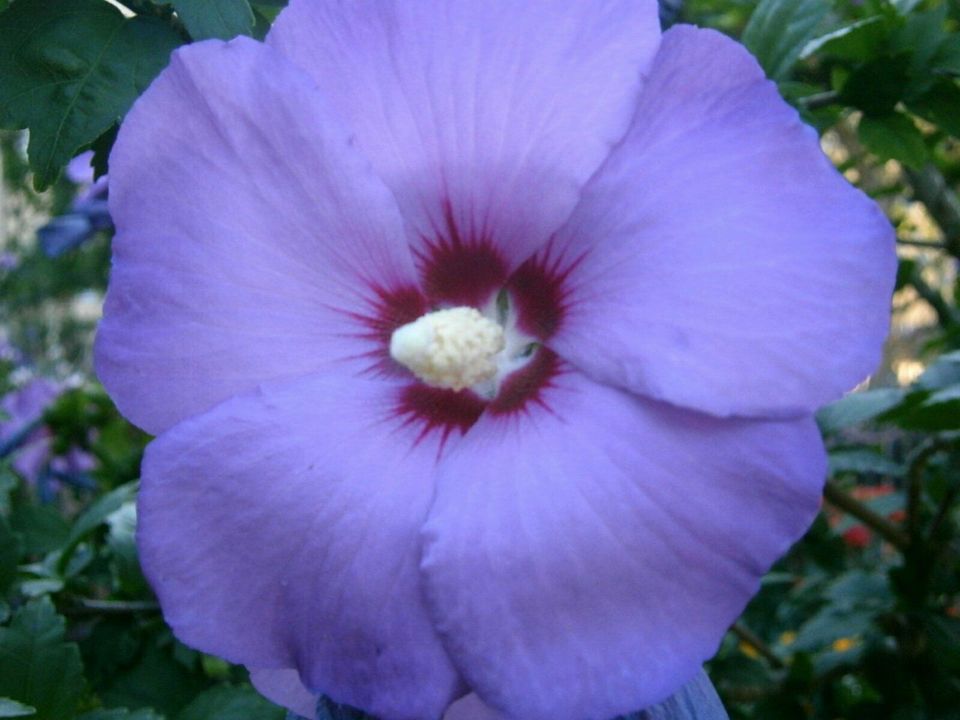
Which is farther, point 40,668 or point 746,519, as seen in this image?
point 40,668

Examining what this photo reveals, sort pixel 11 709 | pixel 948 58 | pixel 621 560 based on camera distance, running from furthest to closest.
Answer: pixel 948 58 → pixel 11 709 → pixel 621 560

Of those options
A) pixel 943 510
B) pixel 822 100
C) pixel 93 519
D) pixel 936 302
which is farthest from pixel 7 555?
pixel 936 302

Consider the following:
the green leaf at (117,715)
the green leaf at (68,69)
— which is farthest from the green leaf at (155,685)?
the green leaf at (68,69)

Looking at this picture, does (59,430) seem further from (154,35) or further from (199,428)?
(199,428)

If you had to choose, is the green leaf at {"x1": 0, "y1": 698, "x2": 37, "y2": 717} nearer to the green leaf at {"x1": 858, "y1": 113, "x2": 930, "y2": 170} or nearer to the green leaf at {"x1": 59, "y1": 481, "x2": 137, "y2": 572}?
the green leaf at {"x1": 59, "y1": 481, "x2": 137, "y2": 572}

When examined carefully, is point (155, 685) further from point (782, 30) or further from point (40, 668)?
point (782, 30)

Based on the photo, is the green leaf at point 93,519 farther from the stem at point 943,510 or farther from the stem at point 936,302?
the stem at point 936,302

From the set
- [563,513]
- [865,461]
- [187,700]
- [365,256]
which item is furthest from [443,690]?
[865,461]
